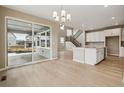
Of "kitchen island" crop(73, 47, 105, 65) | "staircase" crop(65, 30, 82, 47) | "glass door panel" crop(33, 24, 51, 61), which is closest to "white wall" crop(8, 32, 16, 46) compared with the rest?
"glass door panel" crop(33, 24, 51, 61)

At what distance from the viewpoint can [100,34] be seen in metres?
8.32

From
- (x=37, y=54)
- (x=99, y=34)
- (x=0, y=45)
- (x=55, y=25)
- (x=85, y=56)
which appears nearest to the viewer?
(x=0, y=45)

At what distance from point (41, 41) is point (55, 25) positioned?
1.51m

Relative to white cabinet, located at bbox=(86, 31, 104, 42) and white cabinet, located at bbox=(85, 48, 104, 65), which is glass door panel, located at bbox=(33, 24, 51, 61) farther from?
white cabinet, located at bbox=(86, 31, 104, 42)

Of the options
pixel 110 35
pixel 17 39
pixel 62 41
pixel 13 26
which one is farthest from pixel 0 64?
pixel 62 41

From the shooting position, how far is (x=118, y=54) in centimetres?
733

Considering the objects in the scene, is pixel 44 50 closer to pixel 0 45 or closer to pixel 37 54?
pixel 37 54

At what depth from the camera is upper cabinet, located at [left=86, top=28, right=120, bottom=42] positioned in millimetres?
7180

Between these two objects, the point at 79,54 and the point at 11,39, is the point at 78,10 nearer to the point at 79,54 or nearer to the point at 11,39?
the point at 79,54

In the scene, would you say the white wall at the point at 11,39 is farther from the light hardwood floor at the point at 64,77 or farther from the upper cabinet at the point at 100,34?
the upper cabinet at the point at 100,34

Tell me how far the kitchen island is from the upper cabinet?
337 centimetres

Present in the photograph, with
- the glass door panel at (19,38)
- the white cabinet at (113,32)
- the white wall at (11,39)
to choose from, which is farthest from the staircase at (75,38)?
the white wall at (11,39)

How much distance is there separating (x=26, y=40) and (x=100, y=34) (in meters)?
6.58

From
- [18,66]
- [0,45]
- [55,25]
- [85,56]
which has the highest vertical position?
[55,25]
